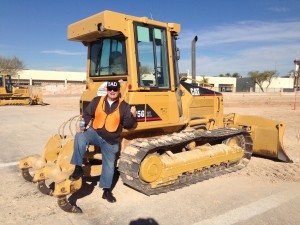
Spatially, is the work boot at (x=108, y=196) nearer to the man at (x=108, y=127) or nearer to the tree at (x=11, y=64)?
the man at (x=108, y=127)

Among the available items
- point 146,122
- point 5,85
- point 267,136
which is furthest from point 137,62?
point 5,85

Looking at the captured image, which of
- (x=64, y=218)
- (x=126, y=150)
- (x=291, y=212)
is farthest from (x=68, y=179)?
(x=291, y=212)

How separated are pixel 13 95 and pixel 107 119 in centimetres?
2537

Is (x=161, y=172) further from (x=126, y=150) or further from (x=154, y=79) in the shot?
(x=154, y=79)

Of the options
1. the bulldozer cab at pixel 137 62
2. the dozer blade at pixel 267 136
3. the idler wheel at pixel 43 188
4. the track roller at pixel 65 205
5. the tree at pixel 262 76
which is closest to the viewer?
the track roller at pixel 65 205

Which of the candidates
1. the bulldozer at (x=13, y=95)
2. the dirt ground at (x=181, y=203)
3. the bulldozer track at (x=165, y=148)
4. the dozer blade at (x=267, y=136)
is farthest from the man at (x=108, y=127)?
the bulldozer at (x=13, y=95)

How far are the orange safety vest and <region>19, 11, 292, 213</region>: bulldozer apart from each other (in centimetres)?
48

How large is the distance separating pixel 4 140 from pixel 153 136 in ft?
22.6

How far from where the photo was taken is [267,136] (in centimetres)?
719

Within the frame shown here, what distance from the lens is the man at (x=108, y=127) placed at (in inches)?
184

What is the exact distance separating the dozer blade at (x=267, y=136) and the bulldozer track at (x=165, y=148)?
3.12ft

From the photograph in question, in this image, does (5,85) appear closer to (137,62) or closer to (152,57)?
(152,57)

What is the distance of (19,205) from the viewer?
4816mm

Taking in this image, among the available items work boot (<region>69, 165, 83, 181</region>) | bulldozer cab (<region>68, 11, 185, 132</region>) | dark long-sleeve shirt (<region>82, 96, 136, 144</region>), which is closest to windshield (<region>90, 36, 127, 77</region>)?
bulldozer cab (<region>68, 11, 185, 132</region>)
